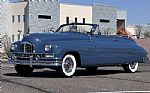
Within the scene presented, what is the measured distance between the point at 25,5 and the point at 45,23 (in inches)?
194

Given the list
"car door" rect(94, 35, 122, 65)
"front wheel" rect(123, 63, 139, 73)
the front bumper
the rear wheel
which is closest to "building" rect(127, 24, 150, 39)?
"front wheel" rect(123, 63, 139, 73)

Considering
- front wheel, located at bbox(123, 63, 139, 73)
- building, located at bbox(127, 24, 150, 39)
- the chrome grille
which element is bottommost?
building, located at bbox(127, 24, 150, 39)

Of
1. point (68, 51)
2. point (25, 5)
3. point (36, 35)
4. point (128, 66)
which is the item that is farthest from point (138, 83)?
point (25, 5)

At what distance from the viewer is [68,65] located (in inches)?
567

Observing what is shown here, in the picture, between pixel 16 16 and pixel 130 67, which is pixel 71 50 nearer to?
pixel 130 67

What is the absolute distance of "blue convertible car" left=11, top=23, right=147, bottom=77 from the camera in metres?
14.0

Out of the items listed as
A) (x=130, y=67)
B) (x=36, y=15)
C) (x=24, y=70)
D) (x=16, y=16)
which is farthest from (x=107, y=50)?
(x=16, y=16)

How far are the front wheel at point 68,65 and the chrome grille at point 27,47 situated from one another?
1037mm

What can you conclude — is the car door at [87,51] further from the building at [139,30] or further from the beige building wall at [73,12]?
the building at [139,30]

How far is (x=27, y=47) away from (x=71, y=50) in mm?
1334

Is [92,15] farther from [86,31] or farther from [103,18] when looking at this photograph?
[86,31]

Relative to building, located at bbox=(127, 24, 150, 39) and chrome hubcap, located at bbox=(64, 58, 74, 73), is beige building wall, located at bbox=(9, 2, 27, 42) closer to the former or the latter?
building, located at bbox=(127, 24, 150, 39)

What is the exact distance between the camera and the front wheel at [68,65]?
46.7 ft

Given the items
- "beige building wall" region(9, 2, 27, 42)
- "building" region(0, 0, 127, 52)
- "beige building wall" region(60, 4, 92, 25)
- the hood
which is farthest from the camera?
"beige building wall" region(60, 4, 92, 25)
